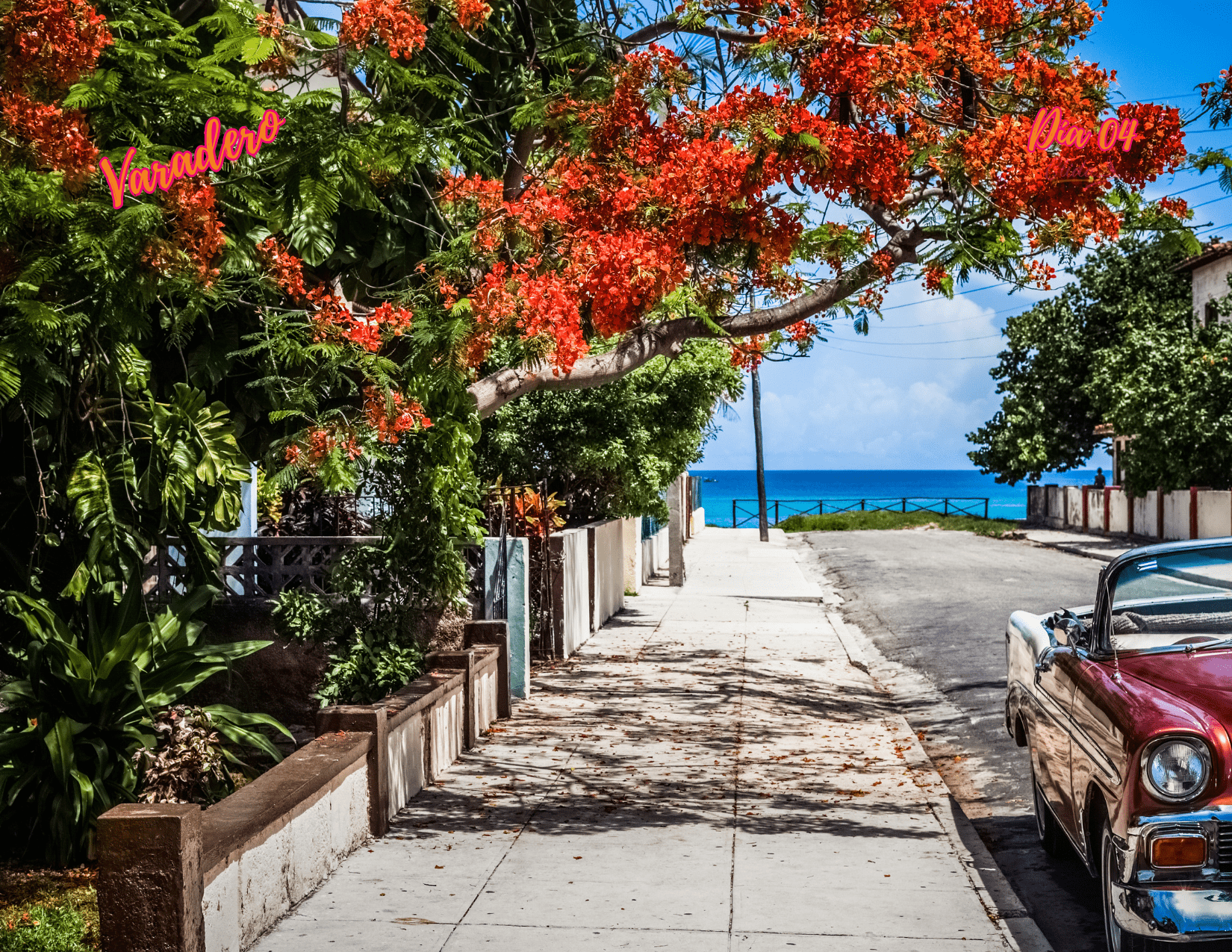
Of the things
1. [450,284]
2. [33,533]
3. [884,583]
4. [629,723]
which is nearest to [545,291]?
[450,284]

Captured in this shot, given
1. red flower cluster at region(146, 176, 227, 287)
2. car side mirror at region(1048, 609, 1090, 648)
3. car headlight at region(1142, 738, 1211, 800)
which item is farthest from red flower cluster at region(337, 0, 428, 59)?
car headlight at region(1142, 738, 1211, 800)

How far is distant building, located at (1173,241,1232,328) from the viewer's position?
43734mm

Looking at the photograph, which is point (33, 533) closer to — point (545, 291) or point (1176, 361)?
point (545, 291)

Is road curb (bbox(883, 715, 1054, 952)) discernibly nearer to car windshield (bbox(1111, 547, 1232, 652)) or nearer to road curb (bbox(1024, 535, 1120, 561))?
car windshield (bbox(1111, 547, 1232, 652))

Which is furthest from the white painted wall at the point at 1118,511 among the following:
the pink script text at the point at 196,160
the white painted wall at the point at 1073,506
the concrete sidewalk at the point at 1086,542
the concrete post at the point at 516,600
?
the pink script text at the point at 196,160

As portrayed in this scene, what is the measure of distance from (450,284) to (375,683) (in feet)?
11.1

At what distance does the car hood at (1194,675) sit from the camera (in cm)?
471

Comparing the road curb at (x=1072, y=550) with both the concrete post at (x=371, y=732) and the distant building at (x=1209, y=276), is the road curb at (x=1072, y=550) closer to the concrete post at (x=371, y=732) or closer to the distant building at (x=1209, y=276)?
the distant building at (x=1209, y=276)

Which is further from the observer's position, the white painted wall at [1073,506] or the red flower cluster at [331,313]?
the white painted wall at [1073,506]

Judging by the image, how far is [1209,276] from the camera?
46.2 metres

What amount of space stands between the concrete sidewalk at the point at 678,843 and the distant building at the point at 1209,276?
36.7m

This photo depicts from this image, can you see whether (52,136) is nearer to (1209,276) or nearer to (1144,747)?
(1144,747)

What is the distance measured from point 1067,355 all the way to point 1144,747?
48762 millimetres

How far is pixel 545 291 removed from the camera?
7.74 metres
